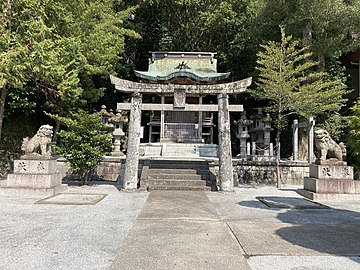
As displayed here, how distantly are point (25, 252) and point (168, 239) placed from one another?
1.91m

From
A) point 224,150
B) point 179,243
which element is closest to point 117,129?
point 224,150

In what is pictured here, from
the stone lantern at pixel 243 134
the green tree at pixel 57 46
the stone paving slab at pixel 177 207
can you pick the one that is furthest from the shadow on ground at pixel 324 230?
the green tree at pixel 57 46

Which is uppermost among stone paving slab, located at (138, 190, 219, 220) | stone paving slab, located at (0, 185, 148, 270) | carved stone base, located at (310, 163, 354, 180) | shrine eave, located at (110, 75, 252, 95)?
shrine eave, located at (110, 75, 252, 95)

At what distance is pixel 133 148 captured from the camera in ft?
31.8

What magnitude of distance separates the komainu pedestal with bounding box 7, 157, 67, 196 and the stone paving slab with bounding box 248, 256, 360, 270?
6816 mm

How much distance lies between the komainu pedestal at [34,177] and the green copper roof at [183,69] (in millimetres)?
11754

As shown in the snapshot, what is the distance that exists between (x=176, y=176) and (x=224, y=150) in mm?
2141

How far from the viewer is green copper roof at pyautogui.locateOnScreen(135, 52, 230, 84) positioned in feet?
61.7

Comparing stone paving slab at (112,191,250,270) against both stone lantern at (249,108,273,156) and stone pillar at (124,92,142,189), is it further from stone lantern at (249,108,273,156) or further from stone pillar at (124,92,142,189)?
stone lantern at (249,108,273,156)

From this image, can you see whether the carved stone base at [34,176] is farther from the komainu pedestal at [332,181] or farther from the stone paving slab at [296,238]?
the komainu pedestal at [332,181]

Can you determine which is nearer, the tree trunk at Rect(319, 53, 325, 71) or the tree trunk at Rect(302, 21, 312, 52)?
the tree trunk at Rect(302, 21, 312, 52)

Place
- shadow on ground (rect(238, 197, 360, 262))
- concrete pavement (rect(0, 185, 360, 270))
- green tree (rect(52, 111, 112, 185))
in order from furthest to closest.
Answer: green tree (rect(52, 111, 112, 185)) < shadow on ground (rect(238, 197, 360, 262)) < concrete pavement (rect(0, 185, 360, 270))

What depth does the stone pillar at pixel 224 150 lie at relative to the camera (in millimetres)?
9389

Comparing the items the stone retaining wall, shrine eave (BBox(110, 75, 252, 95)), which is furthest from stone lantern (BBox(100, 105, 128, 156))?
the stone retaining wall
